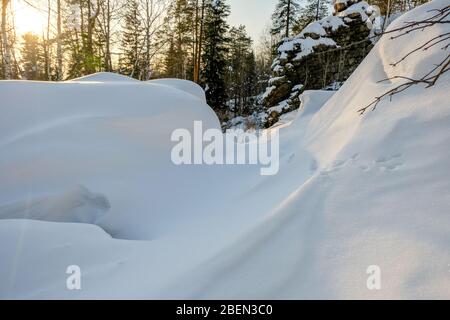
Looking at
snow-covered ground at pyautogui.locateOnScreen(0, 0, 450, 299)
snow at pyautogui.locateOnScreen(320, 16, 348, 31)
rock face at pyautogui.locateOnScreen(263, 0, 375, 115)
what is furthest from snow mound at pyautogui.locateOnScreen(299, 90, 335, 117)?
snow at pyautogui.locateOnScreen(320, 16, 348, 31)

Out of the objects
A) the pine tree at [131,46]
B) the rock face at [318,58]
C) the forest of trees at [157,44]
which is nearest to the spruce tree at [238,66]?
the forest of trees at [157,44]

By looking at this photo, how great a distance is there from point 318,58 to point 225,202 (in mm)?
13871

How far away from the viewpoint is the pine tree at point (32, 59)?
26225 millimetres

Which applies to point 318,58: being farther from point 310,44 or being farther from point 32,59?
point 32,59

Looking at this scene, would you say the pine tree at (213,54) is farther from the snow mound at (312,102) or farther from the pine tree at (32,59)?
the pine tree at (32,59)

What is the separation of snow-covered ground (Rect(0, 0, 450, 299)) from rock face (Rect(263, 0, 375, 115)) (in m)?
10.8

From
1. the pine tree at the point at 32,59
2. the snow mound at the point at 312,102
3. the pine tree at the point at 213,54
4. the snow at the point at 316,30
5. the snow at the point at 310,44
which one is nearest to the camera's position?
the snow mound at the point at 312,102

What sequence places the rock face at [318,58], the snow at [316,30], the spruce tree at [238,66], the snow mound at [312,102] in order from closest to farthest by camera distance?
the snow mound at [312,102] < the snow at [316,30] < the rock face at [318,58] < the spruce tree at [238,66]

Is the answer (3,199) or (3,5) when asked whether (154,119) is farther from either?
(3,5)

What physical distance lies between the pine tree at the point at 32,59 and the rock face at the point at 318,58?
22372 mm

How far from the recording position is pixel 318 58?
14797mm

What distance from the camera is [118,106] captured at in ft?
13.6

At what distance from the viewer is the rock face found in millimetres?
14047
